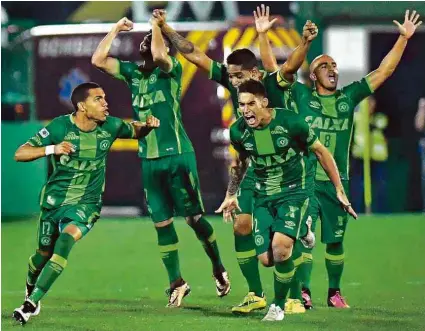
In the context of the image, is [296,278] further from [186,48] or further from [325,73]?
[186,48]

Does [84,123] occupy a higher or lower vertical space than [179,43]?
lower

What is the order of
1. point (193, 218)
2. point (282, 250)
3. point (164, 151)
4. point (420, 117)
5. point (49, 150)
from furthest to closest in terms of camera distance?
1. point (420, 117)
2. point (193, 218)
3. point (164, 151)
4. point (49, 150)
5. point (282, 250)

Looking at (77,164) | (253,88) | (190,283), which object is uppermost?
(253,88)

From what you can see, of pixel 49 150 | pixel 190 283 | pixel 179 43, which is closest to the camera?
pixel 49 150

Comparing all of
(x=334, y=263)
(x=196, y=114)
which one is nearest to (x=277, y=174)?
(x=334, y=263)

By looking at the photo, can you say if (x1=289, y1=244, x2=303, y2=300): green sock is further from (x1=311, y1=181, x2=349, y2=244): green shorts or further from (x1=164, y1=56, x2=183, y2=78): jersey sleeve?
(x1=164, y1=56, x2=183, y2=78): jersey sleeve

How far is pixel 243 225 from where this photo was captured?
824 centimetres

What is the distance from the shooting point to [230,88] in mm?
8320

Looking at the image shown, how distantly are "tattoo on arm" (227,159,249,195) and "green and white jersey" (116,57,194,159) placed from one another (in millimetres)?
965

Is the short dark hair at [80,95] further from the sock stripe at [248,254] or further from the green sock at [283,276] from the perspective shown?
the green sock at [283,276]

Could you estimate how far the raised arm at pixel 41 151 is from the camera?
773 centimetres

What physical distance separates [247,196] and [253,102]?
842 mm

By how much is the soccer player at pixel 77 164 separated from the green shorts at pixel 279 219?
3.23 feet

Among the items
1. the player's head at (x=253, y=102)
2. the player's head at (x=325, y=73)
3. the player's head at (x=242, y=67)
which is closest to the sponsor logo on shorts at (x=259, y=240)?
the player's head at (x=253, y=102)
